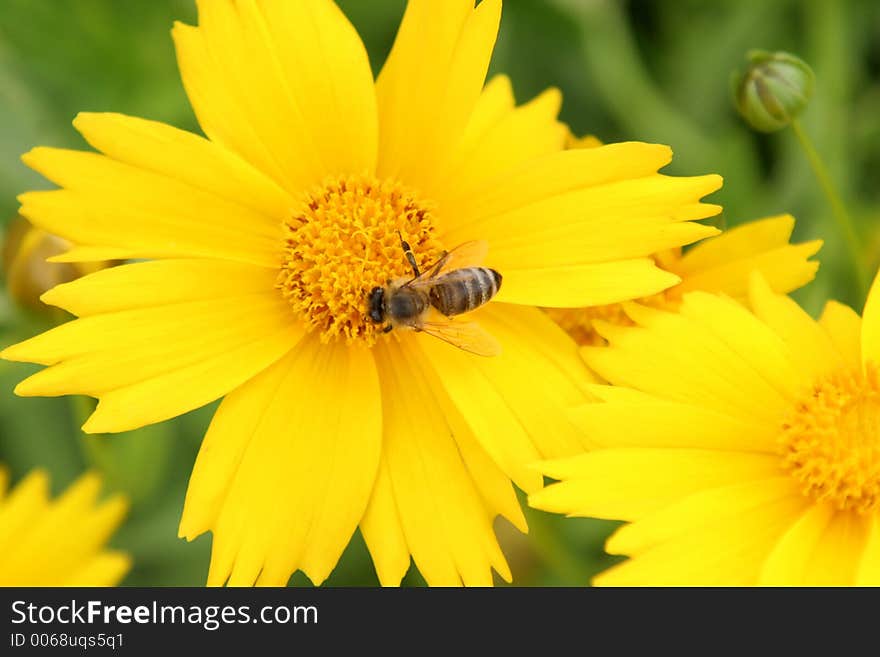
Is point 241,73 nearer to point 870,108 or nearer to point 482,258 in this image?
point 482,258

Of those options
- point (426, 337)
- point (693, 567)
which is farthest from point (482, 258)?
point (693, 567)

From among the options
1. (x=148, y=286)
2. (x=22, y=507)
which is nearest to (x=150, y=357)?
(x=148, y=286)

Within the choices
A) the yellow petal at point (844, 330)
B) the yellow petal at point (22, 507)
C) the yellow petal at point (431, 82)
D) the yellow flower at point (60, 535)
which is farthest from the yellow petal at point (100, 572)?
the yellow petal at point (844, 330)

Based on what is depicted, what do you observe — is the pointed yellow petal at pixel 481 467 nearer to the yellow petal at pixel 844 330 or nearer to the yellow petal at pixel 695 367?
the yellow petal at pixel 695 367

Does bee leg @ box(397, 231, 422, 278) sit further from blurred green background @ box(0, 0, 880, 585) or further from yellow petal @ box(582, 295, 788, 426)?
blurred green background @ box(0, 0, 880, 585)
